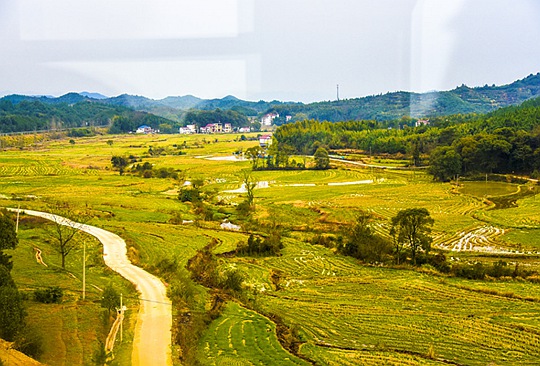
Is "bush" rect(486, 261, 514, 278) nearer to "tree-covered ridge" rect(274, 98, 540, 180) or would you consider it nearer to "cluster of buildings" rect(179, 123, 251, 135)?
"tree-covered ridge" rect(274, 98, 540, 180)

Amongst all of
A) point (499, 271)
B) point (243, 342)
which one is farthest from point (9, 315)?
point (499, 271)

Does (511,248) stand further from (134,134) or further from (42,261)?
(134,134)

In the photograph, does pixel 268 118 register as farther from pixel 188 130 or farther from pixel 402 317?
pixel 402 317

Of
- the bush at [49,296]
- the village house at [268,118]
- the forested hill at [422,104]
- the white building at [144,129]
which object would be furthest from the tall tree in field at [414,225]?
the village house at [268,118]

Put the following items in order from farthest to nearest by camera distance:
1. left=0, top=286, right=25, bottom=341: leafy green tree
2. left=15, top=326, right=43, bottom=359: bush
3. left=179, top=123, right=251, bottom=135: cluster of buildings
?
left=179, top=123, right=251, bottom=135: cluster of buildings
left=0, top=286, right=25, bottom=341: leafy green tree
left=15, top=326, right=43, bottom=359: bush

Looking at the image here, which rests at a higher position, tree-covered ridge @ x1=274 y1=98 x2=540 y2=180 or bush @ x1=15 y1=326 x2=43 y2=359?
tree-covered ridge @ x1=274 y1=98 x2=540 y2=180

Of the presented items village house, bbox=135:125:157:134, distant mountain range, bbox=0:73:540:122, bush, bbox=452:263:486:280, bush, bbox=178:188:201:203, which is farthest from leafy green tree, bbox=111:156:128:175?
distant mountain range, bbox=0:73:540:122
